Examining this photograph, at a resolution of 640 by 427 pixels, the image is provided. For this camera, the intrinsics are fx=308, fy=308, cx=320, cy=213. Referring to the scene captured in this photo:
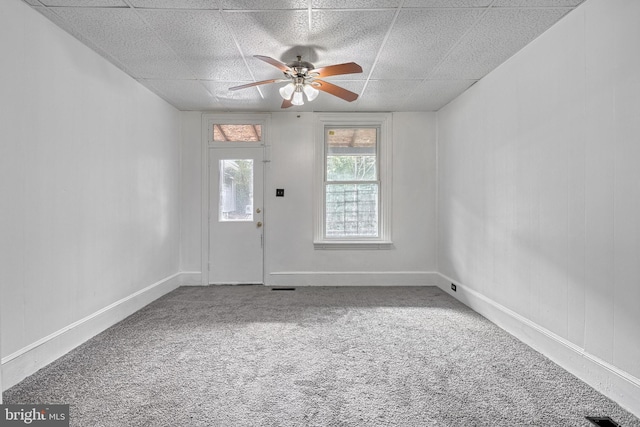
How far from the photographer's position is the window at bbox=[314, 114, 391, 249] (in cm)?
438

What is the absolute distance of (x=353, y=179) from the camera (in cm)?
444

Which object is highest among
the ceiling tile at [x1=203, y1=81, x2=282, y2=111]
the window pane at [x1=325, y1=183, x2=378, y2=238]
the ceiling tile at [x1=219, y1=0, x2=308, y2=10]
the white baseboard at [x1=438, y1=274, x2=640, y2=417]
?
the ceiling tile at [x1=219, y1=0, x2=308, y2=10]

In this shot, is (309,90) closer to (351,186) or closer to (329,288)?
(351,186)

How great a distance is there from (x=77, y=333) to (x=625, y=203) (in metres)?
3.79

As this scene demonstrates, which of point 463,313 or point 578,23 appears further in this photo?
point 463,313

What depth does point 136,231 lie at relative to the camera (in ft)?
10.8

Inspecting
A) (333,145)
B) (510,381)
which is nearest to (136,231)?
(333,145)

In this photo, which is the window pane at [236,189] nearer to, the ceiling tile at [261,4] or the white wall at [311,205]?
the white wall at [311,205]

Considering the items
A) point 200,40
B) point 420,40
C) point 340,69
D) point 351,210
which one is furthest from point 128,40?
point 351,210

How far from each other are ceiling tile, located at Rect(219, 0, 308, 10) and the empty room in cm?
1

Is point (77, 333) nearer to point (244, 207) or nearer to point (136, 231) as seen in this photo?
point (136, 231)

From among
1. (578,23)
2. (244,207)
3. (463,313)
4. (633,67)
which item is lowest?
(463,313)

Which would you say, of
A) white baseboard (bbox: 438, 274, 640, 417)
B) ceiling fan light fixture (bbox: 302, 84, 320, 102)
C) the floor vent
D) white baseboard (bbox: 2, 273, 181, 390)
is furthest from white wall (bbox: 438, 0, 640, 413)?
white baseboard (bbox: 2, 273, 181, 390)

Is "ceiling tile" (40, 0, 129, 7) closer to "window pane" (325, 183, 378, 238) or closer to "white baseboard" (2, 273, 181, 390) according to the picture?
"white baseboard" (2, 273, 181, 390)
